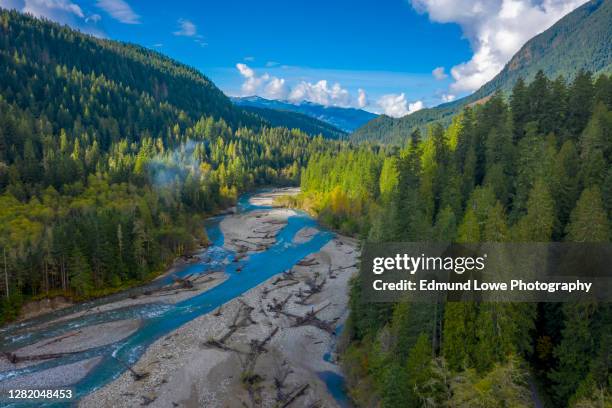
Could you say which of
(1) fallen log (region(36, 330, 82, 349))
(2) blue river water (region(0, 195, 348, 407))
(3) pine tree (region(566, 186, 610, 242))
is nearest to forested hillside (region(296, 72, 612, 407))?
(3) pine tree (region(566, 186, 610, 242))

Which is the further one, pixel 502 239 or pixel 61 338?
pixel 61 338

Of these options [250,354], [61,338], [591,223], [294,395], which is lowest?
[294,395]

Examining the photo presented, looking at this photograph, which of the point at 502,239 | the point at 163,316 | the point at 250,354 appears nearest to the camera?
the point at 502,239

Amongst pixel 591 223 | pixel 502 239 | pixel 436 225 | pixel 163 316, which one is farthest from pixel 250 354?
pixel 591 223

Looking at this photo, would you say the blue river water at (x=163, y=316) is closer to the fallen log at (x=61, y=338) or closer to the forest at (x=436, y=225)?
the fallen log at (x=61, y=338)

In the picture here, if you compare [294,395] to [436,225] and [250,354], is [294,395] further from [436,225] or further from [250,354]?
[436,225]

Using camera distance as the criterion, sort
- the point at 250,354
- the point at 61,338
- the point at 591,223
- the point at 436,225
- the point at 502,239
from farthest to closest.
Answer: the point at 61,338 → the point at 250,354 → the point at 436,225 → the point at 502,239 → the point at 591,223

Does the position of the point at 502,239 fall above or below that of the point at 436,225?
above
